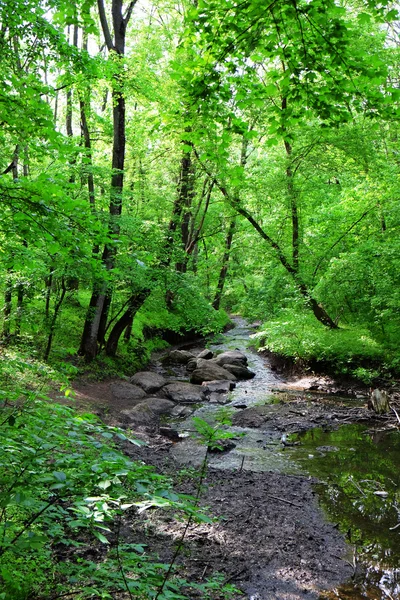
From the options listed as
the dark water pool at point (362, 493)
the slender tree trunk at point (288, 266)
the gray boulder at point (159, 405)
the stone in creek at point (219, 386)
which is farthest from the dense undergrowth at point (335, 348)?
the gray boulder at point (159, 405)

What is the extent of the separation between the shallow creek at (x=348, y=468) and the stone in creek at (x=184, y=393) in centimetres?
66

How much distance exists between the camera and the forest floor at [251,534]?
14.9 feet

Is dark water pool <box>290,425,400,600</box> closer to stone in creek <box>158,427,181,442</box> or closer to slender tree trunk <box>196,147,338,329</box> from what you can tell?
stone in creek <box>158,427,181,442</box>

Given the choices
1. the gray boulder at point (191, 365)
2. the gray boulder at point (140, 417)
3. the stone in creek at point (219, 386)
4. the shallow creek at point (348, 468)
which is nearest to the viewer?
the shallow creek at point (348, 468)

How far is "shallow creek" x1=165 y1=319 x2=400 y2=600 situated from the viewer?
487 cm

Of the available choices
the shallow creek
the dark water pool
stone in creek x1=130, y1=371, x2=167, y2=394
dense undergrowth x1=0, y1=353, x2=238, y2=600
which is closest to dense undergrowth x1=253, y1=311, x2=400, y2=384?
the shallow creek

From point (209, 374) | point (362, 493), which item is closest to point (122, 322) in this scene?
point (209, 374)

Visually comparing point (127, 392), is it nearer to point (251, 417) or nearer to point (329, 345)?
point (251, 417)

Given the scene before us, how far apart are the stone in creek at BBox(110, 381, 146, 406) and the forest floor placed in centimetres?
345

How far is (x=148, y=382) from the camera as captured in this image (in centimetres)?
1401

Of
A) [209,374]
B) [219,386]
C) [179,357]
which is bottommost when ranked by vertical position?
[179,357]

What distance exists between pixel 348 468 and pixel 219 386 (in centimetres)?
753

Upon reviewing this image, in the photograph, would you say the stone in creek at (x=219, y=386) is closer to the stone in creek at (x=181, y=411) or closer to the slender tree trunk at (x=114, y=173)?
the stone in creek at (x=181, y=411)

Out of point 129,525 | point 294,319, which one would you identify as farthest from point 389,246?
point 129,525
